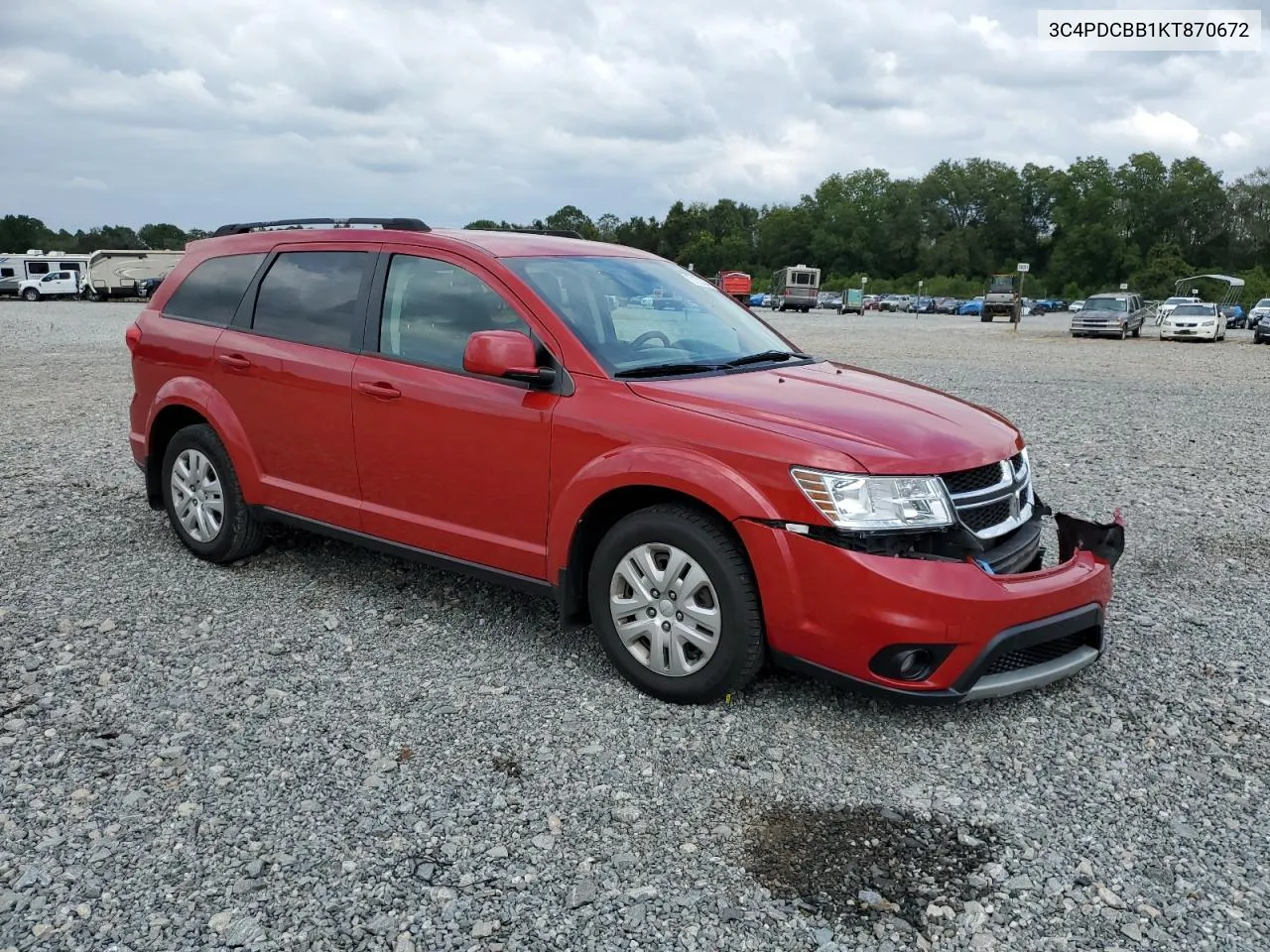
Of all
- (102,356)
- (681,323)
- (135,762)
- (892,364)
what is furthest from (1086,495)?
(102,356)

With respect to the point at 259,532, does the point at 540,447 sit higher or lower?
higher

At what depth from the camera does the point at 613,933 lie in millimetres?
2736

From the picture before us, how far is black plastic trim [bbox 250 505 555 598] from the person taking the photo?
4.40m

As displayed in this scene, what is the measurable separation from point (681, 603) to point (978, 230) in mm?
135706

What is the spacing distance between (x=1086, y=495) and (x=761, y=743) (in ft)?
16.8

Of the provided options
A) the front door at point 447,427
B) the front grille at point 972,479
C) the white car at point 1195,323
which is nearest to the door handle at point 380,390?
the front door at point 447,427

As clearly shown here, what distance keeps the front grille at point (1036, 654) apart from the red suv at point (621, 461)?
0.04 feet

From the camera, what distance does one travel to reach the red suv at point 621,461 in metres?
3.62

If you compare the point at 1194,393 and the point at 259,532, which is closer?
the point at 259,532

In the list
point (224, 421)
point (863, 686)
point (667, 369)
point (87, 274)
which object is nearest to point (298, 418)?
point (224, 421)

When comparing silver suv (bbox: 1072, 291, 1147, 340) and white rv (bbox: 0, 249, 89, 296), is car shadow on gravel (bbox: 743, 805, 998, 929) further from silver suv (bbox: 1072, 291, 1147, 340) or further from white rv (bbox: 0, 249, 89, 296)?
white rv (bbox: 0, 249, 89, 296)

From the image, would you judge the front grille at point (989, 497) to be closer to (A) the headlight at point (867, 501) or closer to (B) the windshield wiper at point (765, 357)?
(A) the headlight at point (867, 501)

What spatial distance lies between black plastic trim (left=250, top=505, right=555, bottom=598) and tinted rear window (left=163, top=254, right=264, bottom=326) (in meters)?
1.08

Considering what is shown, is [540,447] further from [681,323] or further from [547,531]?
[681,323]
